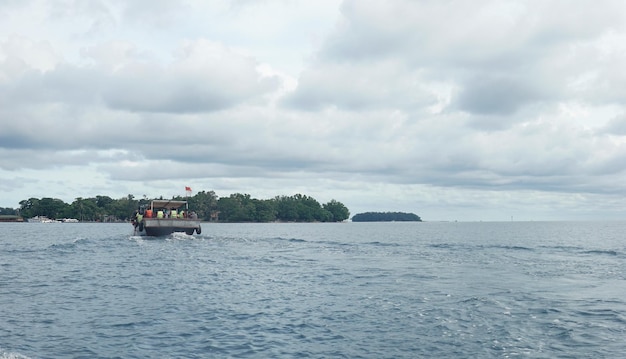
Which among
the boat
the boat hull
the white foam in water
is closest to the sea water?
the white foam in water

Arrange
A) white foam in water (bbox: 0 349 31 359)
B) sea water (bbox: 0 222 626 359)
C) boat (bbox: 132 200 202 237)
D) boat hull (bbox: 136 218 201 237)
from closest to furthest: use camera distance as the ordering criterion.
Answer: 1. white foam in water (bbox: 0 349 31 359)
2. sea water (bbox: 0 222 626 359)
3. boat hull (bbox: 136 218 201 237)
4. boat (bbox: 132 200 202 237)

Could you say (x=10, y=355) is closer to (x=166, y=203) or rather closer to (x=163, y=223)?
(x=163, y=223)

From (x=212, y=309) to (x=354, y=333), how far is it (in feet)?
25.0

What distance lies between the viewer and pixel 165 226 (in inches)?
2933

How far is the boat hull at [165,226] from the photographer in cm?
7319

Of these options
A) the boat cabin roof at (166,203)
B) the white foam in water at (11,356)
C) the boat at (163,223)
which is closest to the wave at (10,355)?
the white foam in water at (11,356)

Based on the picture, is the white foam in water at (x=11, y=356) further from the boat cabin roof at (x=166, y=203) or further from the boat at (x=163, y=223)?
the boat cabin roof at (x=166, y=203)

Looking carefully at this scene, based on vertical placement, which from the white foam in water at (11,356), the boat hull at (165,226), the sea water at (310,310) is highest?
the boat hull at (165,226)

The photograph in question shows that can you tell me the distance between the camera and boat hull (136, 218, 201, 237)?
7319 centimetres

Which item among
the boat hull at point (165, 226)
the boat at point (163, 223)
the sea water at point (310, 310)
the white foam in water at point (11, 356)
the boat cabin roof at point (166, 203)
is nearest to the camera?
the white foam in water at point (11, 356)

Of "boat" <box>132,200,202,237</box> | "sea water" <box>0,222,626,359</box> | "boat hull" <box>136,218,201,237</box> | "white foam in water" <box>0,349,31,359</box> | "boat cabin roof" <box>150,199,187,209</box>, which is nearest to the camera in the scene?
"white foam in water" <box>0,349,31,359</box>

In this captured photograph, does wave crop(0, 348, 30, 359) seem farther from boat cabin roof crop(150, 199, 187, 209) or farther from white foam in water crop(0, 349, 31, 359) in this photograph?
boat cabin roof crop(150, 199, 187, 209)

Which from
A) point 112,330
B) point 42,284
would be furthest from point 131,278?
point 112,330

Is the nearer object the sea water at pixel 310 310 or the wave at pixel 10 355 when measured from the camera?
the wave at pixel 10 355
